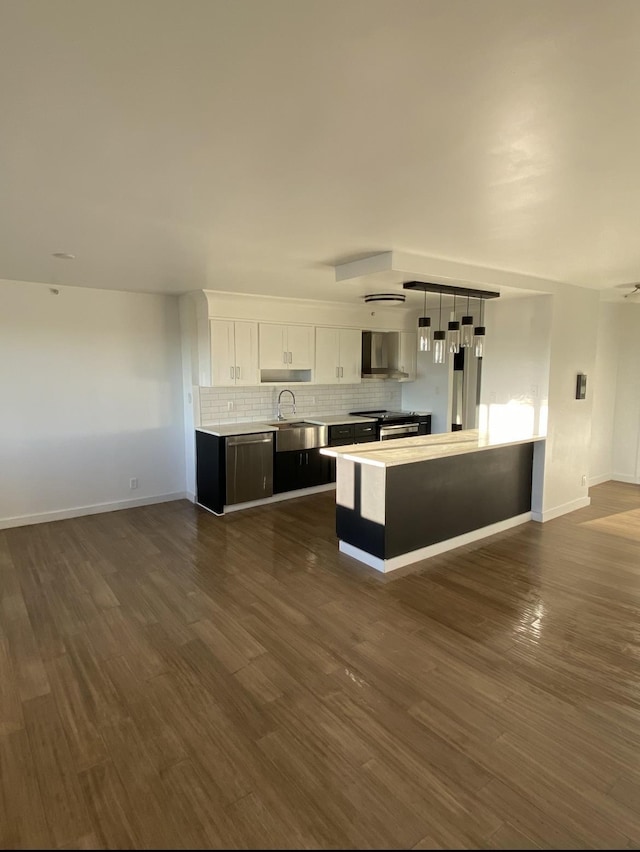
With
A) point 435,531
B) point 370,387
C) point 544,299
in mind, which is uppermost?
point 544,299

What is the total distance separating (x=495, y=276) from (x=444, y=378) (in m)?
3.06

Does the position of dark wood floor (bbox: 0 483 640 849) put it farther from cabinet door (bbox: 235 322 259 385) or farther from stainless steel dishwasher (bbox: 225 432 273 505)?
cabinet door (bbox: 235 322 259 385)

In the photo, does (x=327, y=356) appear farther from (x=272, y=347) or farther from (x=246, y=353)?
(x=246, y=353)

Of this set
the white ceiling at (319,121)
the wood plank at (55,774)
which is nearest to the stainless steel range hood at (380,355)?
the white ceiling at (319,121)

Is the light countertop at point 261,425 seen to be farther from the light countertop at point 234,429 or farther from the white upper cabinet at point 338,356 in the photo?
the white upper cabinet at point 338,356

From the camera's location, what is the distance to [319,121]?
1568mm

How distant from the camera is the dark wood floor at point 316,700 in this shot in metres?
1.79

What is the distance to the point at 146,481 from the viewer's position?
579 centimetres

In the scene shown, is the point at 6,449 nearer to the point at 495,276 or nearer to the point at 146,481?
the point at 146,481

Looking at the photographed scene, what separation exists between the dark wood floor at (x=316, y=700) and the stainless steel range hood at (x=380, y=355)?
3.54 meters

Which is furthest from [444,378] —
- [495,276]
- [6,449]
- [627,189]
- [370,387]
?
[6,449]

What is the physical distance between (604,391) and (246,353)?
512cm

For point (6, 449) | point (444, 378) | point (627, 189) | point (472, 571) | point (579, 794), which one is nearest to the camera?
point (579, 794)

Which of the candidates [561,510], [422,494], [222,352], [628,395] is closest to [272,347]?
[222,352]
